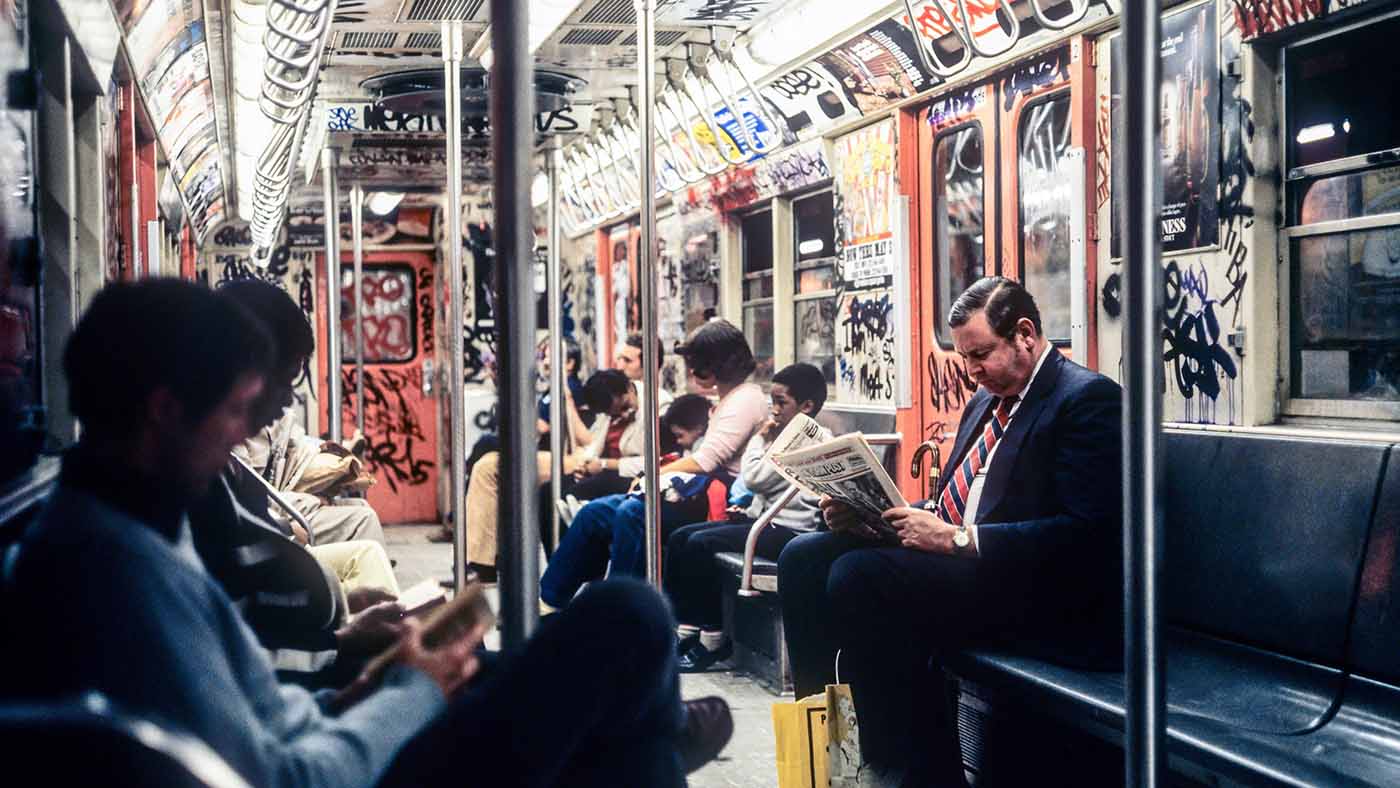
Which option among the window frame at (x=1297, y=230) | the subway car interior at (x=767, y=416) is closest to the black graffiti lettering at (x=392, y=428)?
the subway car interior at (x=767, y=416)

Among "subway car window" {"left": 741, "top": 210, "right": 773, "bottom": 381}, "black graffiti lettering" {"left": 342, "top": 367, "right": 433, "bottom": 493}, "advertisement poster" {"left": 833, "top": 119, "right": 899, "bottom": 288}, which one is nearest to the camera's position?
"advertisement poster" {"left": 833, "top": 119, "right": 899, "bottom": 288}

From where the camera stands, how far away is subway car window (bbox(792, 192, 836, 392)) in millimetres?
7059

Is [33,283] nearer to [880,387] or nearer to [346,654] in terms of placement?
[346,654]

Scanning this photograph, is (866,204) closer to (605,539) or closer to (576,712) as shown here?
(605,539)

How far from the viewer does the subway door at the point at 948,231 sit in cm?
539

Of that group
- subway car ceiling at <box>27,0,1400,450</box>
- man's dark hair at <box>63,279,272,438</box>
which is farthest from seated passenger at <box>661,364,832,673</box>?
man's dark hair at <box>63,279,272,438</box>

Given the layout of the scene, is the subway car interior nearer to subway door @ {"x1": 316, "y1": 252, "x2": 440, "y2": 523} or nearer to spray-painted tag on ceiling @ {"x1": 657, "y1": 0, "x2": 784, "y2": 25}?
spray-painted tag on ceiling @ {"x1": 657, "y1": 0, "x2": 784, "y2": 25}

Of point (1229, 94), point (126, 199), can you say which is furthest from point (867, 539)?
point (126, 199)

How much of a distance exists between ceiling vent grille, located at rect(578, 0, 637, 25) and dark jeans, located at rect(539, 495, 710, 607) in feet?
6.73

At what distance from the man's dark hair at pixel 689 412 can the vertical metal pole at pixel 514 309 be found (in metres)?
5.32

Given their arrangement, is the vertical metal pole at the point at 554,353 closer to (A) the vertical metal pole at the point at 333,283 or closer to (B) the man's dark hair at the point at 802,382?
(B) the man's dark hair at the point at 802,382

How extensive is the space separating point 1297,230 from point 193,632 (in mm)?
3221

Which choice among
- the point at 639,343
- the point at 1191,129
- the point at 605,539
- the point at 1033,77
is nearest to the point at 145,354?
the point at 1191,129

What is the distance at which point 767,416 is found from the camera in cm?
571
